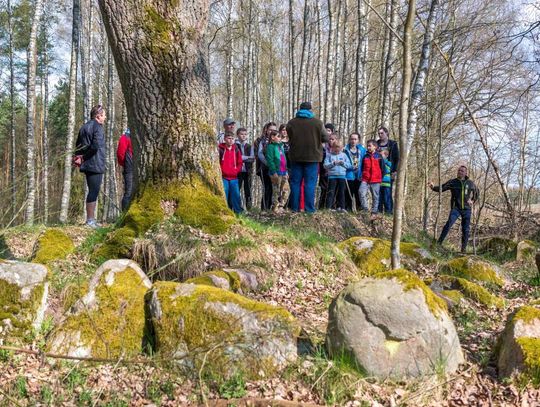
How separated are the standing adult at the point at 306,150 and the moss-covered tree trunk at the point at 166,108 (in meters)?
2.21

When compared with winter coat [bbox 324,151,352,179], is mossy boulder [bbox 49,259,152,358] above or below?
below

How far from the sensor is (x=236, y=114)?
34.5 m

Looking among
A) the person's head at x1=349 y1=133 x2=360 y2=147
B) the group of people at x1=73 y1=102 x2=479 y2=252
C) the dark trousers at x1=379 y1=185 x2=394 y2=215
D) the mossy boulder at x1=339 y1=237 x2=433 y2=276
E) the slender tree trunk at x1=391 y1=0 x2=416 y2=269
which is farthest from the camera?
the dark trousers at x1=379 y1=185 x2=394 y2=215

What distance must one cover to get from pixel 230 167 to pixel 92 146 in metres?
2.19

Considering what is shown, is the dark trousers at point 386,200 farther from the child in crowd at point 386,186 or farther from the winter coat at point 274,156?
the winter coat at point 274,156

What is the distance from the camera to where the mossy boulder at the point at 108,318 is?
3.42 meters

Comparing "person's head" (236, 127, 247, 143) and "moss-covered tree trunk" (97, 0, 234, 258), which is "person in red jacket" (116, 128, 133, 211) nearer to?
"person's head" (236, 127, 247, 143)

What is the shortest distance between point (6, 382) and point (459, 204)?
9209 mm

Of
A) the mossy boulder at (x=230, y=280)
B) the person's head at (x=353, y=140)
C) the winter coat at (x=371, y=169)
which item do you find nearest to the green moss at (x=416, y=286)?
the mossy boulder at (x=230, y=280)

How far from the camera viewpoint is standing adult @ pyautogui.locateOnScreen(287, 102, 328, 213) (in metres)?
7.56

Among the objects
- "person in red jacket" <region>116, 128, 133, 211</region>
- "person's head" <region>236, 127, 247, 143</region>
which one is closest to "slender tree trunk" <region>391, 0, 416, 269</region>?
"person's head" <region>236, 127, 247, 143</region>

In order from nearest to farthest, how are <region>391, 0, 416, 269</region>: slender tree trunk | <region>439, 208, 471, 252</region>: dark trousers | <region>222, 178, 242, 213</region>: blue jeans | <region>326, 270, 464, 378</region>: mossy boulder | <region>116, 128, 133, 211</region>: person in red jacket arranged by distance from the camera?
1. <region>326, 270, 464, 378</region>: mossy boulder
2. <region>391, 0, 416, 269</region>: slender tree trunk
3. <region>222, 178, 242, 213</region>: blue jeans
4. <region>116, 128, 133, 211</region>: person in red jacket
5. <region>439, 208, 471, 252</region>: dark trousers

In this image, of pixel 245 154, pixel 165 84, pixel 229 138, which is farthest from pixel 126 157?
pixel 165 84

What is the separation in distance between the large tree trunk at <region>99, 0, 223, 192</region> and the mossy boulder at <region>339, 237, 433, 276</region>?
2181 millimetres
